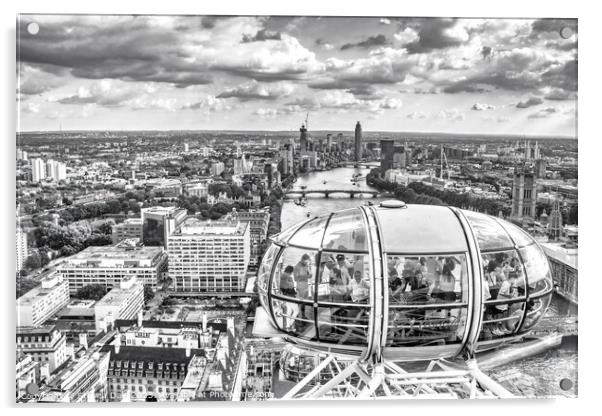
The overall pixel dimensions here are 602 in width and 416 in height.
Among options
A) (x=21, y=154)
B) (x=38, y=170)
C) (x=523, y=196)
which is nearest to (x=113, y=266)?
(x=38, y=170)

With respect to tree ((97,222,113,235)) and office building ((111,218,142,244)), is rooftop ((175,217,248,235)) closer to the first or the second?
office building ((111,218,142,244))

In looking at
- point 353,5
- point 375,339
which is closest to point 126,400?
point 375,339

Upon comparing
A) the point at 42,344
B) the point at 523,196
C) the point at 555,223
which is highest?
the point at 523,196

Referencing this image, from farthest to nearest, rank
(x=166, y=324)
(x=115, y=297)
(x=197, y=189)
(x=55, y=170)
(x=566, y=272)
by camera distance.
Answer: (x=197, y=189)
(x=166, y=324)
(x=115, y=297)
(x=55, y=170)
(x=566, y=272)

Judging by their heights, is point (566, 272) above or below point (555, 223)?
below

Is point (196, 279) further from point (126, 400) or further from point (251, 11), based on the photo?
point (251, 11)

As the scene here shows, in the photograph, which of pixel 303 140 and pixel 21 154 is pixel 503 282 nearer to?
pixel 303 140

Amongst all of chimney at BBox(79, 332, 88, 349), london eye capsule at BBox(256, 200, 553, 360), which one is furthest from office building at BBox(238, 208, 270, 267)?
london eye capsule at BBox(256, 200, 553, 360)
